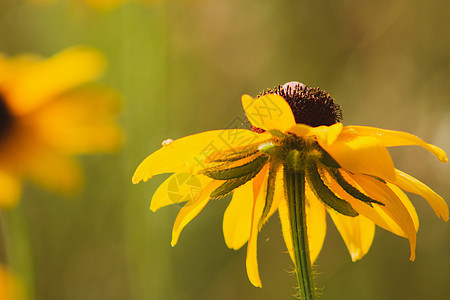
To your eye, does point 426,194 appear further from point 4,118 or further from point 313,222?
point 4,118

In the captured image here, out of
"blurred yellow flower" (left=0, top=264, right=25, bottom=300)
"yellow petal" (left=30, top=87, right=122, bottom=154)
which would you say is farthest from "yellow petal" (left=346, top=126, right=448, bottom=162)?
"yellow petal" (left=30, top=87, right=122, bottom=154)

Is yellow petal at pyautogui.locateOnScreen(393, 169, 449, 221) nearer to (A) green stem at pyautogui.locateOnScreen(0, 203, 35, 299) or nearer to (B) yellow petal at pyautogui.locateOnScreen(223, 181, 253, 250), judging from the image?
(B) yellow petal at pyautogui.locateOnScreen(223, 181, 253, 250)

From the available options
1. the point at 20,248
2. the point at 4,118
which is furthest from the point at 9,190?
the point at 4,118

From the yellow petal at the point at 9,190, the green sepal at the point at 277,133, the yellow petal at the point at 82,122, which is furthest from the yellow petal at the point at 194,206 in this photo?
the yellow petal at the point at 82,122

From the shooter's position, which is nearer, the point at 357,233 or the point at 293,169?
the point at 293,169

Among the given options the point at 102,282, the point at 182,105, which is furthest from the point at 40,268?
the point at 182,105

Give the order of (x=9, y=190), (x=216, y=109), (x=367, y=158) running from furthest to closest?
(x=216, y=109) → (x=9, y=190) → (x=367, y=158)
